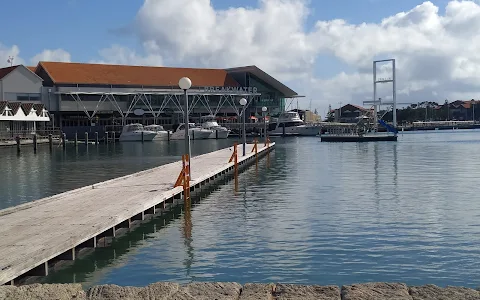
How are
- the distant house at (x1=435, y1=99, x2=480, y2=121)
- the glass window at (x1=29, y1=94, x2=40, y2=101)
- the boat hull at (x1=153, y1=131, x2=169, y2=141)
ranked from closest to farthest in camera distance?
1. the boat hull at (x1=153, y1=131, x2=169, y2=141)
2. the glass window at (x1=29, y1=94, x2=40, y2=101)
3. the distant house at (x1=435, y1=99, x2=480, y2=121)

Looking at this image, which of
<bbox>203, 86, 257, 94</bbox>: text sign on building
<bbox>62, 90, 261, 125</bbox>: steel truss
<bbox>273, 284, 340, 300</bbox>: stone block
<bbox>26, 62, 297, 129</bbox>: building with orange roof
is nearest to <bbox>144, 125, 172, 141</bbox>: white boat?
<bbox>62, 90, 261, 125</bbox>: steel truss

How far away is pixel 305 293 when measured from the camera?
697cm

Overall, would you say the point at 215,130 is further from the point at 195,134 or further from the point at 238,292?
the point at 238,292

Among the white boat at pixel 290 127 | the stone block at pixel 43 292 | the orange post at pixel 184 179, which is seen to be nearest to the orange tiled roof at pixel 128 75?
the white boat at pixel 290 127

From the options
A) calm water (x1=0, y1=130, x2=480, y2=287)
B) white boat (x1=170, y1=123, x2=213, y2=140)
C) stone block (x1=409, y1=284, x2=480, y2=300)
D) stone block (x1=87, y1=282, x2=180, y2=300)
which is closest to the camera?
stone block (x1=409, y1=284, x2=480, y2=300)

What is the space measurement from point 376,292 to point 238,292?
5.50 feet

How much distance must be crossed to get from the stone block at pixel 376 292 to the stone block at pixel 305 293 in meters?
0.14

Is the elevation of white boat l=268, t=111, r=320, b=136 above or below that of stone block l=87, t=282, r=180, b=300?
above

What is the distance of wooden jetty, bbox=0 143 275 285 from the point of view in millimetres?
9383

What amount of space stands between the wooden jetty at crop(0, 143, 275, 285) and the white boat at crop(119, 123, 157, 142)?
61.2 m

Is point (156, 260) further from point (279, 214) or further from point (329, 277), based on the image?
point (279, 214)

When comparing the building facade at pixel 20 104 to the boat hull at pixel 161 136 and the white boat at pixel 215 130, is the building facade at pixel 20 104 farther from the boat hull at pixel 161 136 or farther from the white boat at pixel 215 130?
the white boat at pixel 215 130

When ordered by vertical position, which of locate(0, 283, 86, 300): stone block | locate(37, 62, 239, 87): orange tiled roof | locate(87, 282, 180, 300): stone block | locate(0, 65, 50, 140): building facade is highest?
locate(37, 62, 239, 87): orange tiled roof

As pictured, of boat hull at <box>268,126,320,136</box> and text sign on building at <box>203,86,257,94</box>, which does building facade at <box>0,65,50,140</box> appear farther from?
boat hull at <box>268,126,320,136</box>
